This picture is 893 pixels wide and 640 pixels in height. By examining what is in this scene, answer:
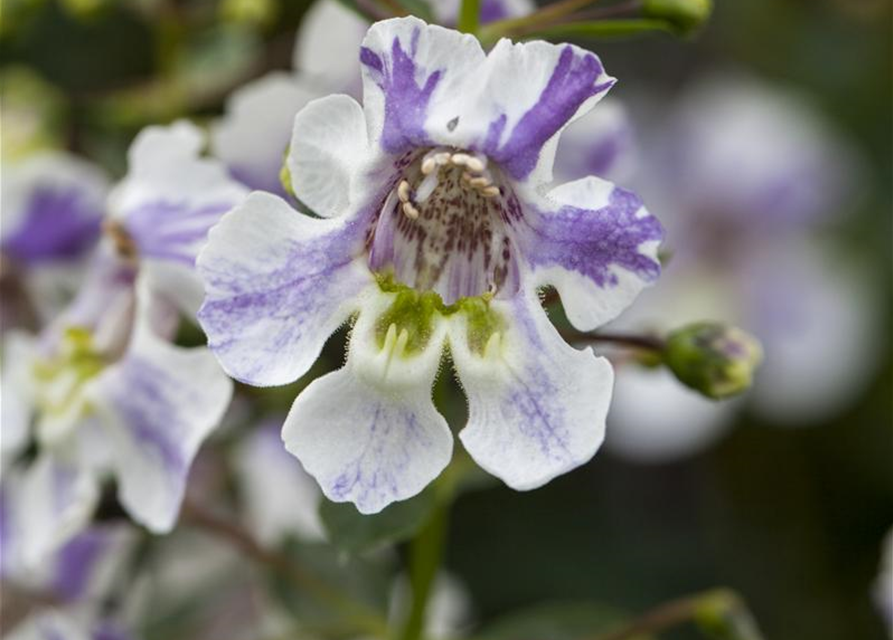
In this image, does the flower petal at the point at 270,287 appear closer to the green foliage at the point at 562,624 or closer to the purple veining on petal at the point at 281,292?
the purple veining on petal at the point at 281,292

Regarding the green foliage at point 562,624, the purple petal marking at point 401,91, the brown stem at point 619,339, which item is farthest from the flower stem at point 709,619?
the purple petal marking at point 401,91

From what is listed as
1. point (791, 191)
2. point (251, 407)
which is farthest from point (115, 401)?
point (791, 191)

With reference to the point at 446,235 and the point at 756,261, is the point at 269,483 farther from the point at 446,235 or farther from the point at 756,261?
the point at 756,261

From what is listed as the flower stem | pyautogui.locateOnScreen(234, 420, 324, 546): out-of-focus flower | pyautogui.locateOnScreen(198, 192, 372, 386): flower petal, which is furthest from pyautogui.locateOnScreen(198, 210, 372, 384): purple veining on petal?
pyautogui.locateOnScreen(234, 420, 324, 546): out-of-focus flower

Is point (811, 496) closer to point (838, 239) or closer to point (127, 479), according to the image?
point (838, 239)

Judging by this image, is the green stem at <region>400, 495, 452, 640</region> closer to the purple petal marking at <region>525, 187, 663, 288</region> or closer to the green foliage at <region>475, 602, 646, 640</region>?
the green foliage at <region>475, 602, 646, 640</region>

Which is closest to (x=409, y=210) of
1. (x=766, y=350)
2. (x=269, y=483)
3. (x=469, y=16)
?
(x=469, y=16)
